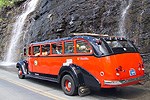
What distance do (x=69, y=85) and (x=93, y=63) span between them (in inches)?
58.4

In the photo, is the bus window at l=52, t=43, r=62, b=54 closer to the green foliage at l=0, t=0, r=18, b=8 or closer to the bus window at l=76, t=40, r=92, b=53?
the bus window at l=76, t=40, r=92, b=53

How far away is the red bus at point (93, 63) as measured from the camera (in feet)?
29.3

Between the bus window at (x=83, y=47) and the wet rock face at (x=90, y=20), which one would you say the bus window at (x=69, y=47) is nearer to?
the bus window at (x=83, y=47)

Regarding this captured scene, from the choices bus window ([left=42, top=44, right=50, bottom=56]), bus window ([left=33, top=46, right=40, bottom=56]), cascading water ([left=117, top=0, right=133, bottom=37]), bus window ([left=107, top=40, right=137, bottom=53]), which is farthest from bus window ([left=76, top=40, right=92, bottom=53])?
cascading water ([left=117, top=0, right=133, bottom=37])

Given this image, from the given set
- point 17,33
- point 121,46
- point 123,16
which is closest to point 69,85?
point 121,46

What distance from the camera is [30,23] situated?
2798 cm

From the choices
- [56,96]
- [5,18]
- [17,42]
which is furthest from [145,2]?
[5,18]

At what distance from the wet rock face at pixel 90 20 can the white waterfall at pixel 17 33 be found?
7.35 feet

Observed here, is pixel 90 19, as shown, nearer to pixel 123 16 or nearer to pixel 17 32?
pixel 123 16

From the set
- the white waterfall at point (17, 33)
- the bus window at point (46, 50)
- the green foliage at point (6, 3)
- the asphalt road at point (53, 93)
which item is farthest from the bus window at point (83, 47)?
the green foliage at point (6, 3)

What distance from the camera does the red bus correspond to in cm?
895

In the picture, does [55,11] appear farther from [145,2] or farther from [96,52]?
[96,52]

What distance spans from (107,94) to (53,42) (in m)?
3.08

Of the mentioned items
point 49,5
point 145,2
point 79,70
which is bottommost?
point 79,70
